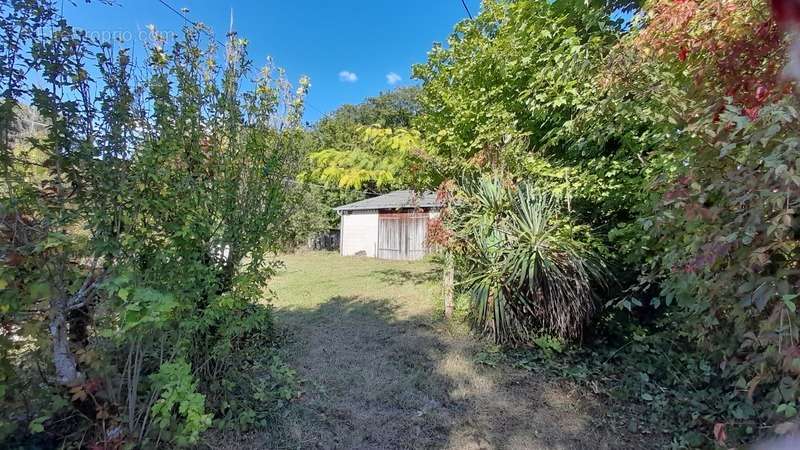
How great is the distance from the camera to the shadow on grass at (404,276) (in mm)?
8969

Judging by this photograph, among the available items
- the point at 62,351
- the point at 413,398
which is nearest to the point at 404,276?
the point at 413,398

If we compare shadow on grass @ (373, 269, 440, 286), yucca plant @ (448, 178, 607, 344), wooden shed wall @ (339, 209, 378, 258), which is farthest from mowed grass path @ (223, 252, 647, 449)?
wooden shed wall @ (339, 209, 378, 258)

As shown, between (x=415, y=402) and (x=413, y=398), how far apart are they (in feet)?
0.21

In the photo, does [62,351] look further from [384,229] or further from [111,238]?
[384,229]

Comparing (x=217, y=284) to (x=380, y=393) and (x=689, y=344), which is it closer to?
(x=380, y=393)

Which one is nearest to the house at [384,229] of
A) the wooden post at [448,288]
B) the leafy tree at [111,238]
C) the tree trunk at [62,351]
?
the wooden post at [448,288]

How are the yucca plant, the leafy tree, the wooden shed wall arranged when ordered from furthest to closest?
the wooden shed wall → the yucca plant → the leafy tree

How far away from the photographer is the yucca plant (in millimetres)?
4211

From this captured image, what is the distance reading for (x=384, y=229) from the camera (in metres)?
16.1

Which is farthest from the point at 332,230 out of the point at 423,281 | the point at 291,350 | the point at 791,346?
the point at 791,346

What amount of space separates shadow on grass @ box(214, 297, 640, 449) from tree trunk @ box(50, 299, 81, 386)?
1.07 metres

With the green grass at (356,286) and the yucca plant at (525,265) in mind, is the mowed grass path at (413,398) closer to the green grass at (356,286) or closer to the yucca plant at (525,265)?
the yucca plant at (525,265)

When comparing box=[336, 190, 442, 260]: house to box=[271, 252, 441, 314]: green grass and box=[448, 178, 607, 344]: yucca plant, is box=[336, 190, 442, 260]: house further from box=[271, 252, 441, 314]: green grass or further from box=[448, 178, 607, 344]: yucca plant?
box=[448, 178, 607, 344]: yucca plant

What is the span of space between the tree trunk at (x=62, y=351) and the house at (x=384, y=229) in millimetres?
11765
